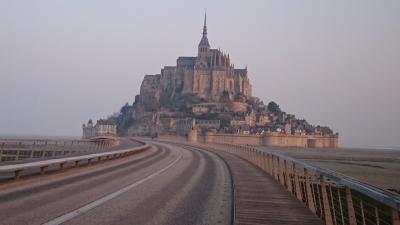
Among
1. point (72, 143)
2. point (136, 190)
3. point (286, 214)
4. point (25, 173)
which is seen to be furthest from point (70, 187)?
point (72, 143)

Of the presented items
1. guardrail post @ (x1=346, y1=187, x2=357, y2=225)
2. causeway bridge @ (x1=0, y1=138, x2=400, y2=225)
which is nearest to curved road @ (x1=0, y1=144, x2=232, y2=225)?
causeway bridge @ (x1=0, y1=138, x2=400, y2=225)

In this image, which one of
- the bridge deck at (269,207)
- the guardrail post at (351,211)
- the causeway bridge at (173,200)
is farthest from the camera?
the bridge deck at (269,207)

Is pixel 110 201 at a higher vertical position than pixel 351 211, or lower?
lower

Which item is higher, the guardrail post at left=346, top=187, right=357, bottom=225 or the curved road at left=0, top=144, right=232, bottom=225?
the guardrail post at left=346, top=187, right=357, bottom=225

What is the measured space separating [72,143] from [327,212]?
51.1 meters

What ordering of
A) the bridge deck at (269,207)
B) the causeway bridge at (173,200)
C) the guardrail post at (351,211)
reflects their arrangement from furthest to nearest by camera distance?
the bridge deck at (269,207), the causeway bridge at (173,200), the guardrail post at (351,211)

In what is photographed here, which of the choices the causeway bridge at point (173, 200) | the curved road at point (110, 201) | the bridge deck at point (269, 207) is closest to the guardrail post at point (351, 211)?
the causeway bridge at point (173, 200)

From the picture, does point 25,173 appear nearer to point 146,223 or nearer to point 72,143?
point 146,223

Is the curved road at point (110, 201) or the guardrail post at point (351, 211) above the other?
the guardrail post at point (351, 211)

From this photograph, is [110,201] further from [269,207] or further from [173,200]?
[269,207]

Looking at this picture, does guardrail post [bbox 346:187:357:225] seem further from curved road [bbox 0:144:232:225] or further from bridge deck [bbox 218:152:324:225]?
curved road [bbox 0:144:232:225]

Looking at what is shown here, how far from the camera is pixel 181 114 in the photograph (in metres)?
199

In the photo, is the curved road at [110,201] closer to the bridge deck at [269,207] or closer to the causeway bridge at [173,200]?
the causeway bridge at [173,200]

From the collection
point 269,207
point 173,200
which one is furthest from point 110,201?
point 269,207
